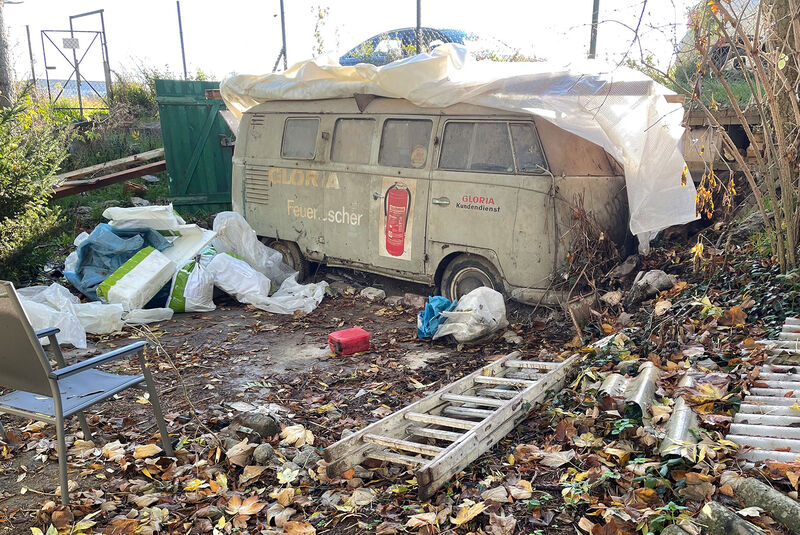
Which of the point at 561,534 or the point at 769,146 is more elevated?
the point at 769,146

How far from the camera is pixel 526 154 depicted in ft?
18.3

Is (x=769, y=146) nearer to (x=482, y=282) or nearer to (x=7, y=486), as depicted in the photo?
(x=482, y=282)

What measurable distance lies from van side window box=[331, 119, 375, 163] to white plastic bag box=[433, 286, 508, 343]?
2.15 meters

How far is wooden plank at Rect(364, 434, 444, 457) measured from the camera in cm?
332

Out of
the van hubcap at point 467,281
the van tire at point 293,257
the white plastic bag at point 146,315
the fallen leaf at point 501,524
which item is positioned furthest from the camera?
the van tire at point 293,257

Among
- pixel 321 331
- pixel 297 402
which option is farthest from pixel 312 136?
pixel 297 402

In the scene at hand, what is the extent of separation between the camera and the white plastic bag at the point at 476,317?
541cm

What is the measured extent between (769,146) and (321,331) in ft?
13.8

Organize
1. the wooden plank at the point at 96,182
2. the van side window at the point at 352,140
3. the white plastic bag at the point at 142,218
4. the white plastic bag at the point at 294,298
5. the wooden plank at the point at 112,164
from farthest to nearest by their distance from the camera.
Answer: the wooden plank at the point at 112,164
the wooden plank at the point at 96,182
the white plastic bag at the point at 142,218
the white plastic bag at the point at 294,298
the van side window at the point at 352,140

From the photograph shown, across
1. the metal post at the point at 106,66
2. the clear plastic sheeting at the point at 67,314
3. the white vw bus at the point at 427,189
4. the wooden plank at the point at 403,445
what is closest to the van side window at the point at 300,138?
the white vw bus at the point at 427,189

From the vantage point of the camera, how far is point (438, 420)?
3.66 m

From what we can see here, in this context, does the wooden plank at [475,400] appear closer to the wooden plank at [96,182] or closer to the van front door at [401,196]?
the van front door at [401,196]

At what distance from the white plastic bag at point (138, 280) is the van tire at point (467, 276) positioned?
305 centimetres

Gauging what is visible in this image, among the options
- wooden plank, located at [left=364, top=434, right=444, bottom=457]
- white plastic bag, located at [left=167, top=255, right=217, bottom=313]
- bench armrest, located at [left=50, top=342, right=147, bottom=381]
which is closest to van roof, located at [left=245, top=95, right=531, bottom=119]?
white plastic bag, located at [left=167, top=255, right=217, bottom=313]
